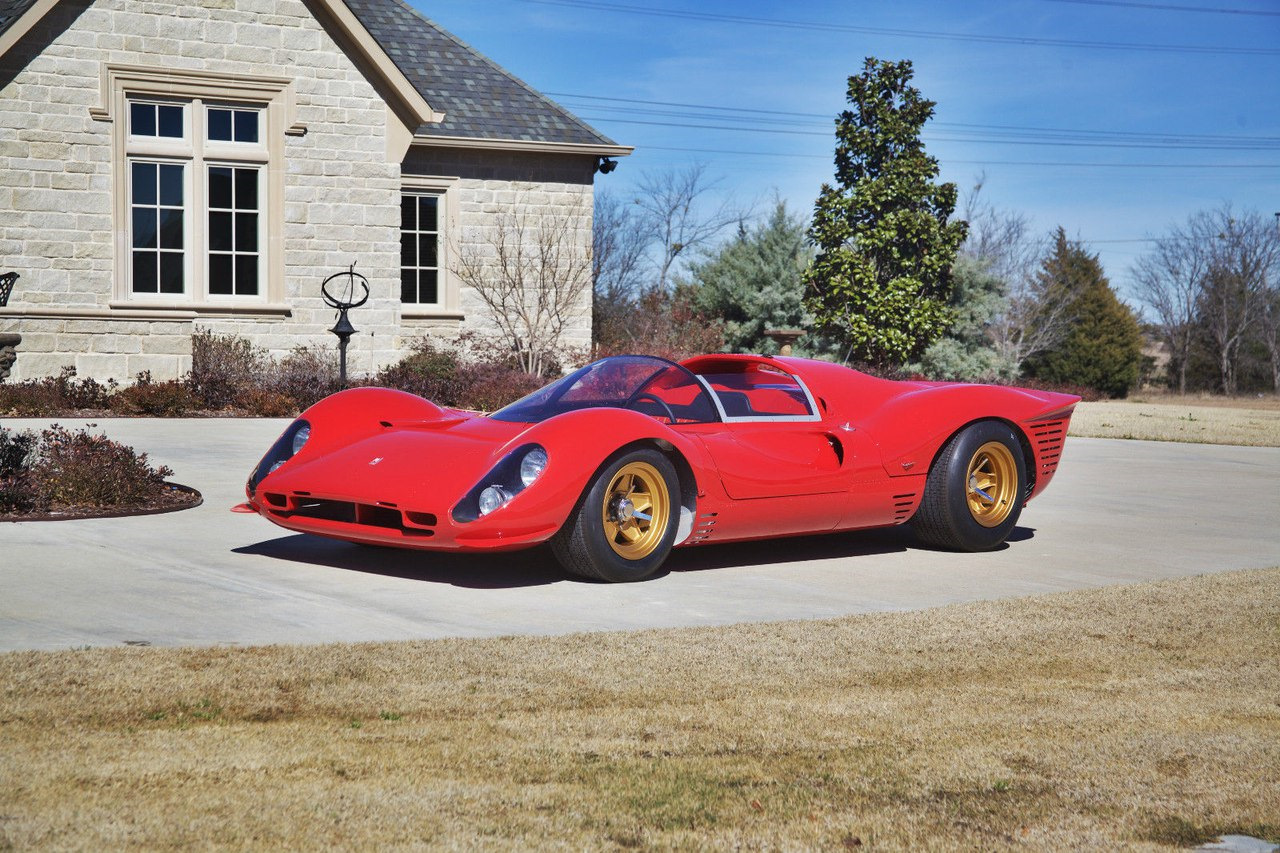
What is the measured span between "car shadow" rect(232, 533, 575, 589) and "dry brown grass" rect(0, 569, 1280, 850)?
1481 mm

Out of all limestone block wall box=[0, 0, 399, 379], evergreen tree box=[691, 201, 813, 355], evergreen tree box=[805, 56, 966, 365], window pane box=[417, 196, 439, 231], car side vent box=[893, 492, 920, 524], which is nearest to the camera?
car side vent box=[893, 492, 920, 524]

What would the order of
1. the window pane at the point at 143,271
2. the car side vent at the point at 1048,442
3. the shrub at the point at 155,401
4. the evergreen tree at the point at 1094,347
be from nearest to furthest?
the car side vent at the point at 1048,442 < the shrub at the point at 155,401 < the window pane at the point at 143,271 < the evergreen tree at the point at 1094,347

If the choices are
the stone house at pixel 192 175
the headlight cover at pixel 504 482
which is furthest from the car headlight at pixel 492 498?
the stone house at pixel 192 175

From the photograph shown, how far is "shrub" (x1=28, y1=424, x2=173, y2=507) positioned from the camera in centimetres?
850

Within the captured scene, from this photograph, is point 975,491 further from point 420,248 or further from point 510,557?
point 420,248

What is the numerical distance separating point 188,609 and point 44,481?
323 cm

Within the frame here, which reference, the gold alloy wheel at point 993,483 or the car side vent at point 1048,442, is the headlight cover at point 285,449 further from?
the car side vent at point 1048,442

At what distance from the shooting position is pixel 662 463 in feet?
22.9

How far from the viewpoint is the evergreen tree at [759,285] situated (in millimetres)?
29375

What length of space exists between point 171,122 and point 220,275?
7.07 ft

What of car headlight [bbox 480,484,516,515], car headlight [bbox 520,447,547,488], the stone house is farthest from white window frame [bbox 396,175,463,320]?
car headlight [bbox 480,484,516,515]

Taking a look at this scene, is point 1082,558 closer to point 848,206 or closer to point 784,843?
point 784,843

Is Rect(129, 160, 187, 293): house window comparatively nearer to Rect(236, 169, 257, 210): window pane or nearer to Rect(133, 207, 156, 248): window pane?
Rect(133, 207, 156, 248): window pane

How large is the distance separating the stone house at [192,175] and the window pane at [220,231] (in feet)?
0.09
